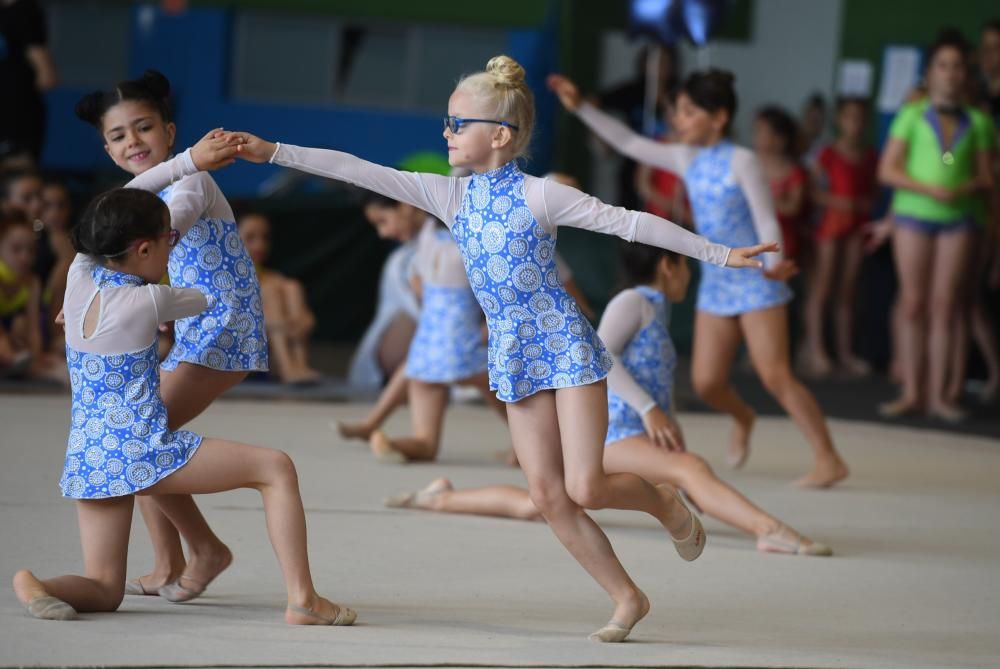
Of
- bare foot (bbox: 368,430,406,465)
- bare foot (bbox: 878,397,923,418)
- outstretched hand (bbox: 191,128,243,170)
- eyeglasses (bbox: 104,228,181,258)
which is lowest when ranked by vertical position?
bare foot (bbox: 878,397,923,418)

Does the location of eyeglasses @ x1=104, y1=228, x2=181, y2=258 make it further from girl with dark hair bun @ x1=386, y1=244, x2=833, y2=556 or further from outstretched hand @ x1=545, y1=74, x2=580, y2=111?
outstretched hand @ x1=545, y1=74, x2=580, y2=111

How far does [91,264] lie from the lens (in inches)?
117

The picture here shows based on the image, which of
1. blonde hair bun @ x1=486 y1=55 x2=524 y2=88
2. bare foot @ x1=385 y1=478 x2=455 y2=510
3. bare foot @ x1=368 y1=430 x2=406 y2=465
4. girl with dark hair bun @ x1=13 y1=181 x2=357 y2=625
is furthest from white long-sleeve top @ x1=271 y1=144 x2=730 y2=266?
bare foot @ x1=368 y1=430 x2=406 y2=465

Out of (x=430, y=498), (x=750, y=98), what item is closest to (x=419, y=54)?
(x=750, y=98)

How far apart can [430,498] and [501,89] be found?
5.56ft

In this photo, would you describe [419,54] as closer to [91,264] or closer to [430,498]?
[430,498]

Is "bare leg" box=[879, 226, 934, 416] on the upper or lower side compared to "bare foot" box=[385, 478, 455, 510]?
upper

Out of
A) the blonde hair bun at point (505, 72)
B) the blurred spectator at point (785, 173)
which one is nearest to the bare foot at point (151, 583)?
the blonde hair bun at point (505, 72)

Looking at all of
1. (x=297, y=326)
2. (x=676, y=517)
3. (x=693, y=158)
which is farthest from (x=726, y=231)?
(x=297, y=326)

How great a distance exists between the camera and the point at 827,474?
5.19m

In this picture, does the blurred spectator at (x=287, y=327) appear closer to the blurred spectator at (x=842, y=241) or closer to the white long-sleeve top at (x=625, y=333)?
the blurred spectator at (x=842, y=241)

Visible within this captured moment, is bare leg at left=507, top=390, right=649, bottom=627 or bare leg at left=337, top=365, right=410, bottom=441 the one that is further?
bare leg at left=337, top=365, right=410, bottom=441

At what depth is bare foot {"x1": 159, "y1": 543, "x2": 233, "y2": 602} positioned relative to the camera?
10.5 ft

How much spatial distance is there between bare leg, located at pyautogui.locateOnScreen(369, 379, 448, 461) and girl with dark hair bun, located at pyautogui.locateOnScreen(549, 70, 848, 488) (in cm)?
102
